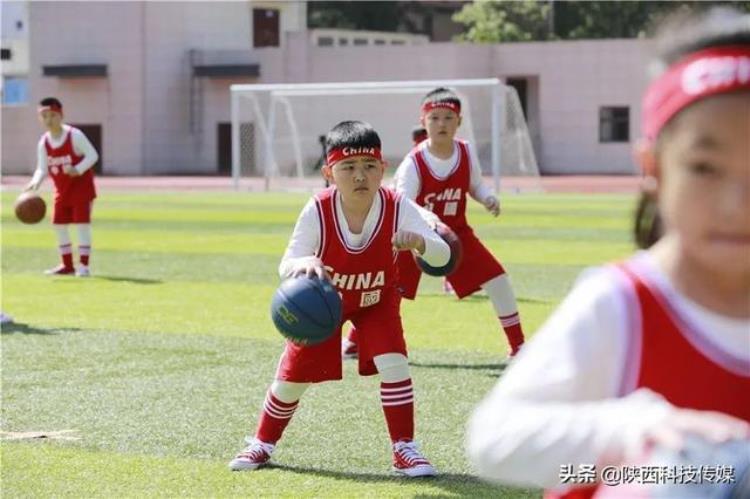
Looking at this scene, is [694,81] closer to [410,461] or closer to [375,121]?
[410,461]

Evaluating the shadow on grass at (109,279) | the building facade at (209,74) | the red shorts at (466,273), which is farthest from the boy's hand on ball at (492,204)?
the building facade at (209,74)

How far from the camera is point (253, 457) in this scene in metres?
6.83

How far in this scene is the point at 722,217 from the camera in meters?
2.00

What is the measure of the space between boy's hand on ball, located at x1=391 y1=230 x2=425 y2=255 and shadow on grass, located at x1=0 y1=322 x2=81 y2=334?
556cm

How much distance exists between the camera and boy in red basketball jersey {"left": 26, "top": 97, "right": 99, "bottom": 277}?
1716cm

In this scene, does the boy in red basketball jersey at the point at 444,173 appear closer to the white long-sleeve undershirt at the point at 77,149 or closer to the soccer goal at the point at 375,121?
the white long-sleeve undershirt at the point at 77,149

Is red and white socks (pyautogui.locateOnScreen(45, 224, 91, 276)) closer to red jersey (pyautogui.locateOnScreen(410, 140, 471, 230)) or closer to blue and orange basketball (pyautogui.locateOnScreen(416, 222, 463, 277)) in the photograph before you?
red jersey (pyautogui.locateOnScreen(410, 140, 471, 230))

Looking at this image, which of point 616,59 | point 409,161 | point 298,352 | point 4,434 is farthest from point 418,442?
point 616,59

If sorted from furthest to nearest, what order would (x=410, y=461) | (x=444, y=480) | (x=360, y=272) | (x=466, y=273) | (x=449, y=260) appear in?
(x=466, y=273), (x=449, y=260), (x=360, y=272), (x=410, y=461), (x=444, y=480)

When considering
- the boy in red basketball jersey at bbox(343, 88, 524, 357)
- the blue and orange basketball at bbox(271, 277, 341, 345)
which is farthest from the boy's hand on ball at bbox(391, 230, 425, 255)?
the boy in red basketball jersey at bbox(343, 88, 524, 357)

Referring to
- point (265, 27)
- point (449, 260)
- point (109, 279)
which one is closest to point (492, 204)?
point (449, 260)

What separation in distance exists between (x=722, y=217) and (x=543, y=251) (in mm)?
18061

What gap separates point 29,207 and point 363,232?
32.6 ft

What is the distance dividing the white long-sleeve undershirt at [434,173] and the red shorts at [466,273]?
532mm
